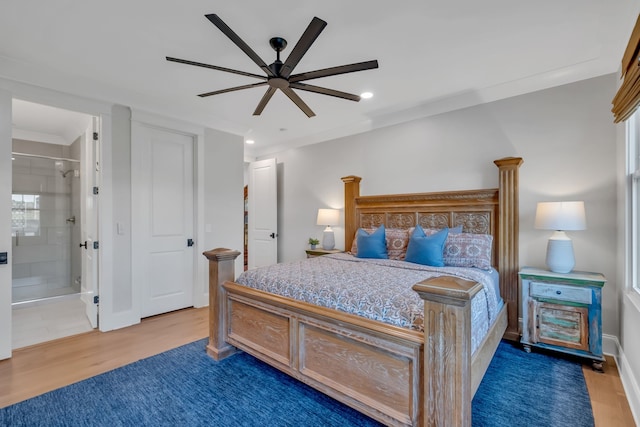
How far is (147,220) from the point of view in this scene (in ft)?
11.7

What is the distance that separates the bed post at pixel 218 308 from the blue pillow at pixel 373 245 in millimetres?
1458

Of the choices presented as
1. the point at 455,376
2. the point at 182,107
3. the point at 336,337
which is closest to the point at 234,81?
the point at 182,107

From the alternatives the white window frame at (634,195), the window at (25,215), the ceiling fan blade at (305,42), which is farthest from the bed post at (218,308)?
the window at (25,215)

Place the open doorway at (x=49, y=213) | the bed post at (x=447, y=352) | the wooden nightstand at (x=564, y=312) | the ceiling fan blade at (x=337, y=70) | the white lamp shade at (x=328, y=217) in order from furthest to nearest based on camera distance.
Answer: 1. the white lamp shade at (x=328, y=217)
2. the open doorway at (x=49, y=213)
3. the wooden nightstand at (x=564, y=312)
4. the ceiling fan blade at (x=337, y=70)
5. the bed post at (x=447, y=352)

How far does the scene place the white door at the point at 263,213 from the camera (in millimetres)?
5125

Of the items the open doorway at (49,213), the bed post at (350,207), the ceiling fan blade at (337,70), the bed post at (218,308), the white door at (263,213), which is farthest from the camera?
the white door at (263,213)

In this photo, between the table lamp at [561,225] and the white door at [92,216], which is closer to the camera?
the table lamp at [561,225]

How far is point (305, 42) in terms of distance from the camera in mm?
1701

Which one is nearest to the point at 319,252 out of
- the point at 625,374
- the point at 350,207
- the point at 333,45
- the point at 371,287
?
the point at 350,207

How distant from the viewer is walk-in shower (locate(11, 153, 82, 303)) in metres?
4.39

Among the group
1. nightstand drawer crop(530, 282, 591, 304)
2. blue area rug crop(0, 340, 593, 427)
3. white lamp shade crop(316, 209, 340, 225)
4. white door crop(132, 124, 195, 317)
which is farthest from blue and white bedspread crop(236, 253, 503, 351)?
white door crop(132, 124, 195, 317)

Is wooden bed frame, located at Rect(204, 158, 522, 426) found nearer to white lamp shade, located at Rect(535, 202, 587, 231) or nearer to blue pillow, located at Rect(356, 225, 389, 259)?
white lamp shade, located at Rect(535, 202, 587, 231)

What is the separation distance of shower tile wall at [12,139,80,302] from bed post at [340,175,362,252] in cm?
420

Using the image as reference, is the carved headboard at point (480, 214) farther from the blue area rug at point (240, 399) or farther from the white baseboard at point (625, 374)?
the blue area rug at point (240, 399)
